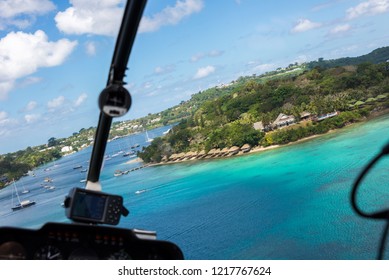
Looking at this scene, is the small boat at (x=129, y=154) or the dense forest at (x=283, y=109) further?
the small boat at (x=129, y=154)

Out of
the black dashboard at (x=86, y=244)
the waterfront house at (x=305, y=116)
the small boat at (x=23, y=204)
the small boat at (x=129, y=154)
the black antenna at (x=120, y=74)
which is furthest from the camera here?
the small boat at (x=129, y=154)

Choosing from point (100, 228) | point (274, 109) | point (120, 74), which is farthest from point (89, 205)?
point (274, 109)

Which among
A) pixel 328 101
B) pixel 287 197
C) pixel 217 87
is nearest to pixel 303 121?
pixel 328 101

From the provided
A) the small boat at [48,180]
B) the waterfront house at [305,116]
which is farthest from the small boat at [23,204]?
the waterfront house at [305,116]

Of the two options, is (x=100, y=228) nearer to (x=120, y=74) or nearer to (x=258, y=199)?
(x=120, y=74)

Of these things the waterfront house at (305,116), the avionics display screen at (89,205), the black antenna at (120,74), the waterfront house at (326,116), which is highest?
the black antenna at (120,74)

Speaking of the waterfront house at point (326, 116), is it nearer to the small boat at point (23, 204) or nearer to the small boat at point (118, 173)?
the small boat at point (118, 173)
